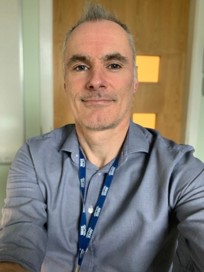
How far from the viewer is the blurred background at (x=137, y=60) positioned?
5.04ft

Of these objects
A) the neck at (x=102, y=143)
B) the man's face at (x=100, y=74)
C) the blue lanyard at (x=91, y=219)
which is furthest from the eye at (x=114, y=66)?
the blue lanyard at (x=91, y=219)

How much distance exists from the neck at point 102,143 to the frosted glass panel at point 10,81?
2.54 feet

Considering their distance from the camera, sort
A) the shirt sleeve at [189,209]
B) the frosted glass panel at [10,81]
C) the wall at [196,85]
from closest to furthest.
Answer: the shirt sleeve at [189,209] < the frosted glass panel at [10,81] < the wall at [196,85]

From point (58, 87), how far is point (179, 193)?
121 centimetres

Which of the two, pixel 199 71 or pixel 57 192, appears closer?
pixel 57 192

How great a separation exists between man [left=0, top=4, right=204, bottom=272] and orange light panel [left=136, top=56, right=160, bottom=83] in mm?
811

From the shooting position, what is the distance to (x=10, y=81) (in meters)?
1.56

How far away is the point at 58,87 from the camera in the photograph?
174cm

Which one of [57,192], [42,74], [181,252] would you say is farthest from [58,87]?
[181,252]

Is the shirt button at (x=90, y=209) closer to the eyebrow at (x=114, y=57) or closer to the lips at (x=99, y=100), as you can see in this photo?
the lips at (x=99, y=100)

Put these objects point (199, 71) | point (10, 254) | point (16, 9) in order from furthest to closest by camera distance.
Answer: point (199, 71), point (16, 9), point (10, 254)

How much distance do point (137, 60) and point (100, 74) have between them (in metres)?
0.95

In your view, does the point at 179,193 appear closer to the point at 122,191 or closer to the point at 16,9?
the point at 122,191

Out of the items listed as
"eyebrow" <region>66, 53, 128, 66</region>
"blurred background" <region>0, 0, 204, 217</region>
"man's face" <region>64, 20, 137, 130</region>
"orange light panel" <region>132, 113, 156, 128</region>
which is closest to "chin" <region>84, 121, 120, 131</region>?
"man's face" <region>64, 20, 137, 130</region>
